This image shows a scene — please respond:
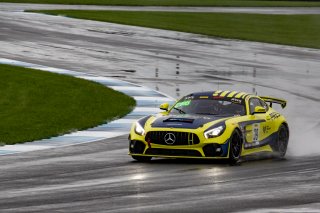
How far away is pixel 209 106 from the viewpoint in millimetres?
17219

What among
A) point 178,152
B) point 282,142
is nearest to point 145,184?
point 178,152

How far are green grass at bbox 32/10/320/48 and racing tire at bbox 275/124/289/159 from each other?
23406 mm

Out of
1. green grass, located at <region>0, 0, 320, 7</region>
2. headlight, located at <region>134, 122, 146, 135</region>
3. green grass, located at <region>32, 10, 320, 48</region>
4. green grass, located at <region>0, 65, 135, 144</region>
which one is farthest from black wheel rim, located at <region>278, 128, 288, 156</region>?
green grass, located at <region>0, 0, 320, 7</region>

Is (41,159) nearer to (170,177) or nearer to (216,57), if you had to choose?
(170,177)

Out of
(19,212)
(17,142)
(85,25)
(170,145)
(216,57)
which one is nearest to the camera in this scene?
(19,212)

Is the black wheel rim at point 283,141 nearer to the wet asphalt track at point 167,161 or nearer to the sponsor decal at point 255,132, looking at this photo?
the wet asphalt track at point 167,161

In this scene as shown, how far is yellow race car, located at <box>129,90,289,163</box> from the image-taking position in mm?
15992

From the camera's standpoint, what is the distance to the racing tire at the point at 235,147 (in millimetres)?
16075

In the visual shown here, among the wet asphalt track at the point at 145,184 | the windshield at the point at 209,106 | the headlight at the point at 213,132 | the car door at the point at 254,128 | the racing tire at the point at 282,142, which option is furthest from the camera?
the racing tire at the point at 282,142

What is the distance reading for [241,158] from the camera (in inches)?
681

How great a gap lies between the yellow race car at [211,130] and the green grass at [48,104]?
135 inches

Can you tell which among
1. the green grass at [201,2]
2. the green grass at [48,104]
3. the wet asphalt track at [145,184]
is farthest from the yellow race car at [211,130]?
the green grass at [201,2]

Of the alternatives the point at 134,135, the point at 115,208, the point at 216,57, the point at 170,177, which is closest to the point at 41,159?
the point at 134,135

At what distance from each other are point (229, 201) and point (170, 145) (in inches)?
158
